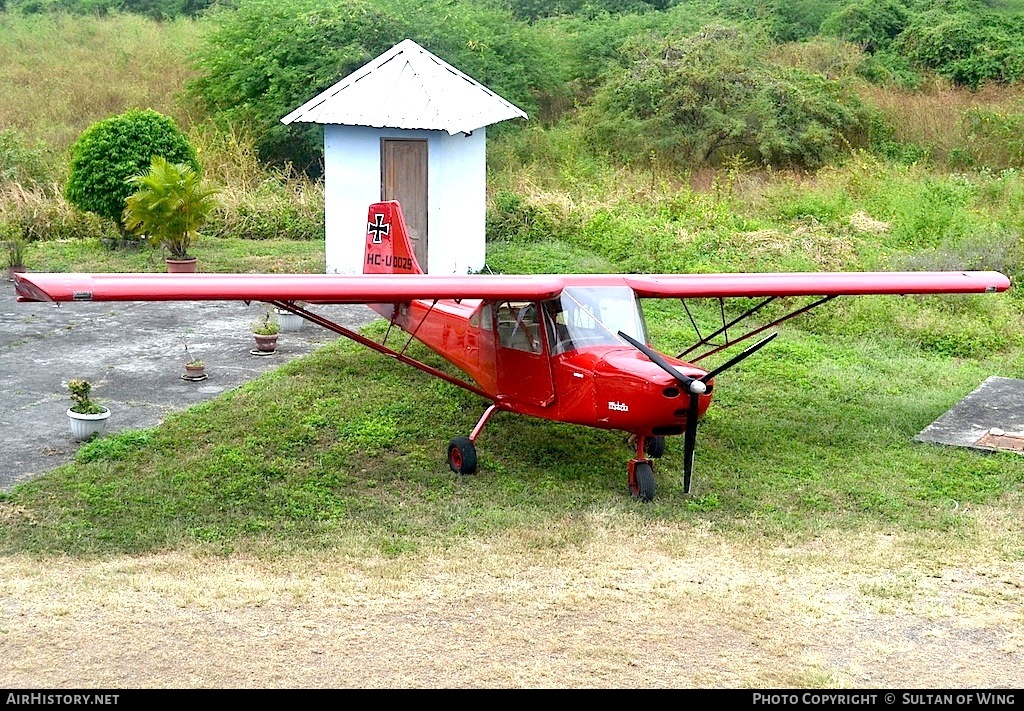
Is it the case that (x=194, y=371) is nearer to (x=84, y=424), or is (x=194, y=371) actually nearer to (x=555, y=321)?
(x=84, y=424)

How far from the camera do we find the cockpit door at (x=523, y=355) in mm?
9914

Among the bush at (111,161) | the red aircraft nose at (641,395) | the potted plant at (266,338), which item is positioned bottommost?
the potted plant at (266,338)

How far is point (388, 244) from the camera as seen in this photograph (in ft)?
42.5

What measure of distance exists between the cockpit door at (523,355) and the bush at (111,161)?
10.2m

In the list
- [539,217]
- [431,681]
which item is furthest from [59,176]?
[431,681]

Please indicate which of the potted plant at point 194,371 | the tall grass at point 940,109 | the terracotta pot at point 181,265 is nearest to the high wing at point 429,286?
the potted plant at point 194,371

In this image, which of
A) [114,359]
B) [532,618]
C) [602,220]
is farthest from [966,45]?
[532,618]

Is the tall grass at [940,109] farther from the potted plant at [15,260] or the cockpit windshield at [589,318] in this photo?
the potted plant at [15,260]

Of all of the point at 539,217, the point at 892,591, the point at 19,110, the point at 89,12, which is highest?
the point at 89,12

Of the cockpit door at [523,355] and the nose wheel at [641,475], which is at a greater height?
the cockpit door at [523,355]

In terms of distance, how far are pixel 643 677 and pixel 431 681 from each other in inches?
46.6

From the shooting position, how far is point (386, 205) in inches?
512

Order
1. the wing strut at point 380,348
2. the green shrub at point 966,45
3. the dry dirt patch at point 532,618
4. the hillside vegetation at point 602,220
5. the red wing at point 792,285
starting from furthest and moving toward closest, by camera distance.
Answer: the green shrub at point 966,45, the red wing at point 792,285, the wing strut at point 380,348, the hillside vegetation at point 602,220, the dry dirt patch at point 532,618

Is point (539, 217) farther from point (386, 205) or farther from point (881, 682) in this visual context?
point (881, 682)
